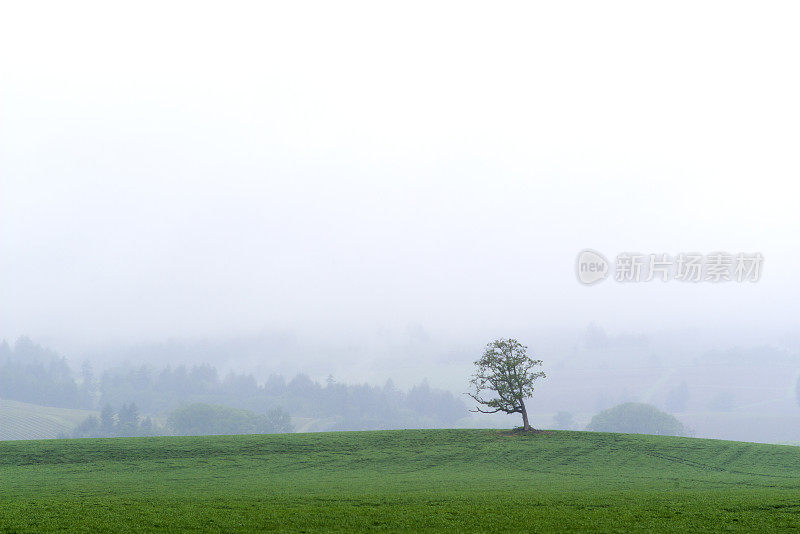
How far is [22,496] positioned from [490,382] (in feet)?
206

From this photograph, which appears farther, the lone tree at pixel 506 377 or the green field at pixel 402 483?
the lone tree at pixel 506 377

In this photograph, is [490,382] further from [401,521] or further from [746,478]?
[401,521]

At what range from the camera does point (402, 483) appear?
48.1m

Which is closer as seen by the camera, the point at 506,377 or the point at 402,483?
the point at 402,483

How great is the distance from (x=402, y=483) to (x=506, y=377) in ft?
121

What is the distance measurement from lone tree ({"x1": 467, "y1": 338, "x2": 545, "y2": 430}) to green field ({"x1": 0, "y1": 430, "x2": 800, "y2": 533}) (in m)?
5.21

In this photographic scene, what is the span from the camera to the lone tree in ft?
264

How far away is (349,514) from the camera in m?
29.0

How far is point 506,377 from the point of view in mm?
80625

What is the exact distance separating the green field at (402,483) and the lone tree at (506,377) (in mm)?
5214

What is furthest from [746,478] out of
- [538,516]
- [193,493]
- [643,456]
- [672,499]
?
[193,493]

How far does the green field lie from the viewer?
2703 centimetres

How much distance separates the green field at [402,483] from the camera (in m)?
27.0

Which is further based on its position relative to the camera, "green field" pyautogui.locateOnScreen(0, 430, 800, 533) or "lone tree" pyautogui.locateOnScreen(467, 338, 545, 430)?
"lone tree" pyautogui.locateOnScreen(467, 338, 545, 430)
